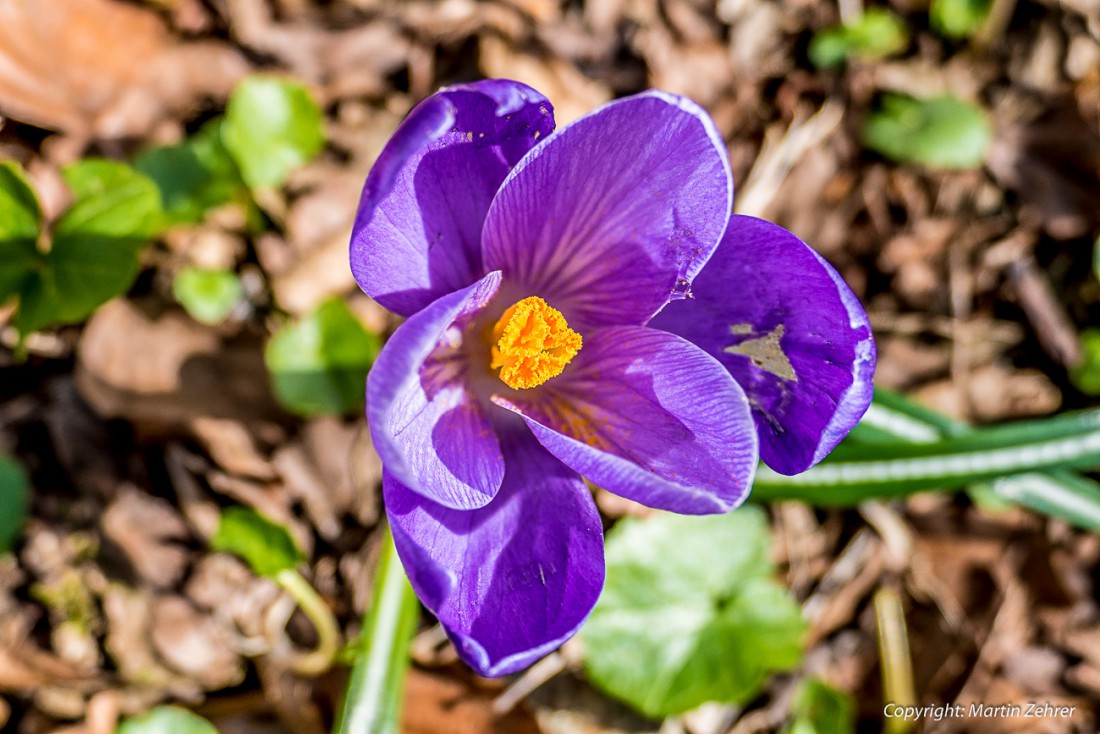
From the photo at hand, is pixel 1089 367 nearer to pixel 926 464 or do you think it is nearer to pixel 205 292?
pixel 926 464

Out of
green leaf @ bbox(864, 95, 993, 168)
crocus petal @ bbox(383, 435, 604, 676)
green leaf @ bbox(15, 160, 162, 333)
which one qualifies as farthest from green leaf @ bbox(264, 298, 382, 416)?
green leaf @ bbox(864, 95, 993, 168)

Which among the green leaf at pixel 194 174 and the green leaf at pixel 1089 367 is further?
the green leaf at pixel 1089 367

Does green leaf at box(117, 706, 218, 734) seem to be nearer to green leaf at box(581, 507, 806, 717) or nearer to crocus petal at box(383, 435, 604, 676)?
green leaf at box(581, 507, 806, 717)

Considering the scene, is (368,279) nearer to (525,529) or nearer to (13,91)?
(525,529)

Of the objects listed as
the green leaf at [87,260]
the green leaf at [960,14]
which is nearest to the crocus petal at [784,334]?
the green leaf at [87,260]

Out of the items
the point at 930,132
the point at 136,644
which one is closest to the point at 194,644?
the point at 136,644

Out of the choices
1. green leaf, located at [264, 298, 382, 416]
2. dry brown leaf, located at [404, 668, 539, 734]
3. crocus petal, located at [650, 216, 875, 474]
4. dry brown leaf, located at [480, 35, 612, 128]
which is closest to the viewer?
crocus petal, located at [650, 216, 875, 474]

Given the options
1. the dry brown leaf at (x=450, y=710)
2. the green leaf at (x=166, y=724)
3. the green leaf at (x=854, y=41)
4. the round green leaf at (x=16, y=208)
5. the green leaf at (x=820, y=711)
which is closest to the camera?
the round green leaf at (x=16, y=208)

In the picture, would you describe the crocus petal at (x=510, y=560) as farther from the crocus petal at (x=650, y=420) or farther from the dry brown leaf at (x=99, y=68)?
the dry brown leaf at (x=99, y=68)
